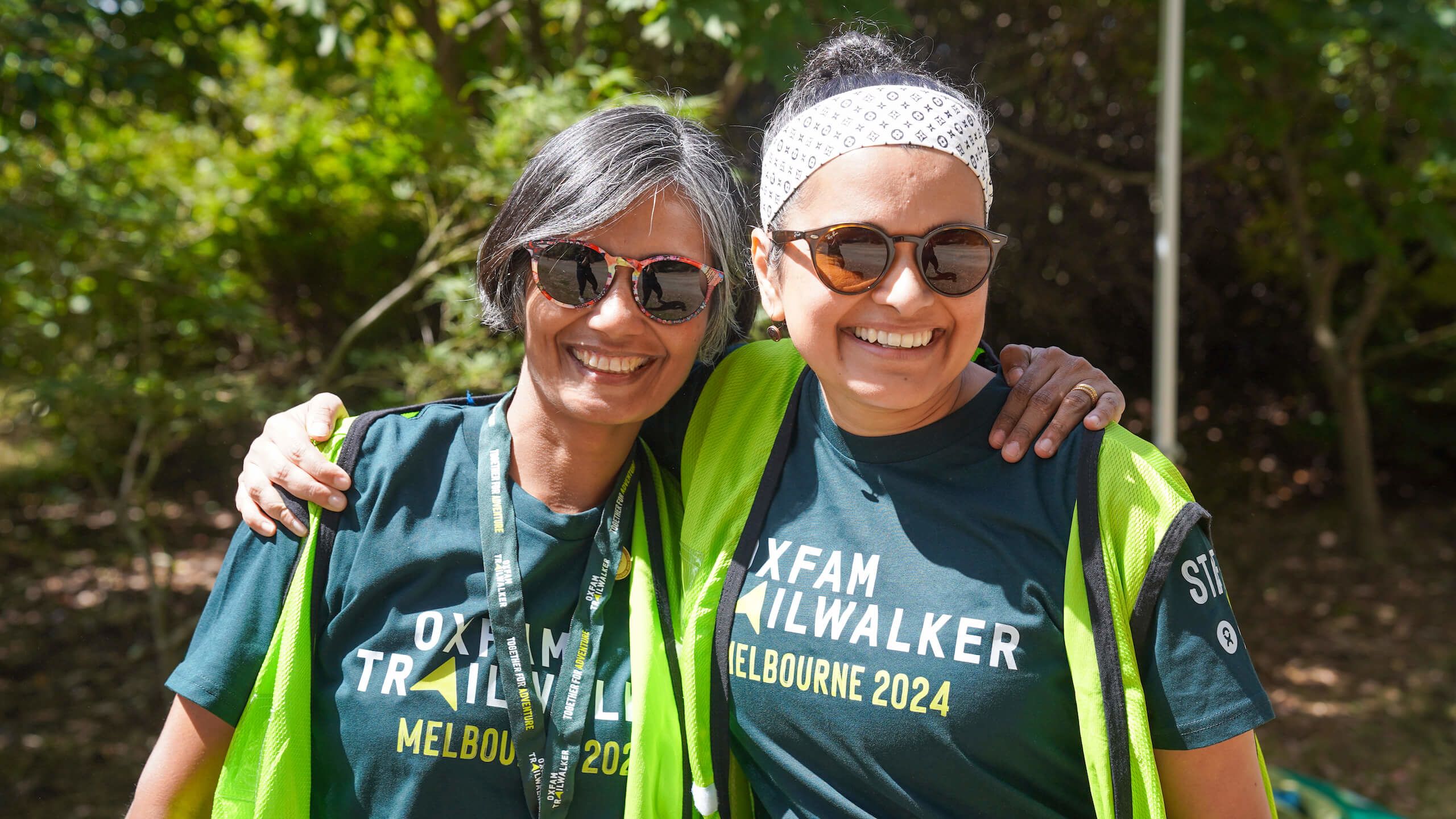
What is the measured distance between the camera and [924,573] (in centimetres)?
167

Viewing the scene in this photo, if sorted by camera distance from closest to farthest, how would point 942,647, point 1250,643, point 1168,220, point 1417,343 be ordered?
point 942,647
point 1168,220
point 1250,643
point 1417,343

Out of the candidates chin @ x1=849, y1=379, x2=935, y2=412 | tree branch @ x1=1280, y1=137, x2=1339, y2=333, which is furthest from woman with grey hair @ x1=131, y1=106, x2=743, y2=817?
tree branch @ x1=1280, y1=137, x2=1339, y2=333

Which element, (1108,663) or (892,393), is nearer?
(1108,663)

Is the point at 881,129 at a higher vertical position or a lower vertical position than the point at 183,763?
higher

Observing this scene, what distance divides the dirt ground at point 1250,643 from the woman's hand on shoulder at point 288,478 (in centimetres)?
376

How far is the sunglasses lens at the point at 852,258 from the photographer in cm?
163

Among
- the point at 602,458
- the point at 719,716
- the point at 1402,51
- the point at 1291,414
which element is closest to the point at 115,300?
the point at 602,458

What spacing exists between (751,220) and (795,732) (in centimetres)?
100

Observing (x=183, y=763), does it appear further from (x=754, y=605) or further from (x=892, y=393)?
(x=892, y=393)

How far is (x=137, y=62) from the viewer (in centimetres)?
437

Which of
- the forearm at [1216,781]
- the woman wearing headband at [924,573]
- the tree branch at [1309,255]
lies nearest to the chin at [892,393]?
the woman wearing headband at [924,573]

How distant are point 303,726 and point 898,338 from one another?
114 cm

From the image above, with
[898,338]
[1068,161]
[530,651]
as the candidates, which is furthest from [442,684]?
[1068,161]

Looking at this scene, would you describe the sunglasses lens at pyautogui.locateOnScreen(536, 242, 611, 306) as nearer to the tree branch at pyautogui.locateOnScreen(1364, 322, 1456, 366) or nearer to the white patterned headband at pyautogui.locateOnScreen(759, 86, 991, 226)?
the white patterned headband at pyautogui.locateOnScreen(759, 86, 991, 226)
